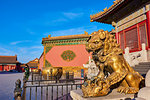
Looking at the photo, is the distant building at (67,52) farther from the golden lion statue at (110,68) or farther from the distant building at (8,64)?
the distant building at (8,64)

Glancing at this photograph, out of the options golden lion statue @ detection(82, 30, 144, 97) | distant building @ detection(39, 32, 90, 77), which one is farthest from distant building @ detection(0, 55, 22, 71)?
golden lion statue @ detection(82, 30, 144, 97)

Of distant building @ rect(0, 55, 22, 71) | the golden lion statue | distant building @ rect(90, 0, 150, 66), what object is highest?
distant building @ rect(90, 0, 150, 66)

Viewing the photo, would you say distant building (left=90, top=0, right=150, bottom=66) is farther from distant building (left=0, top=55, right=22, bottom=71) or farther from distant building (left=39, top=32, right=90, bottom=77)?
distant building (left=0, top=55, right=22, bottom=71)

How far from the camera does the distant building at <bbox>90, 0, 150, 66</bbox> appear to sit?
5816mm

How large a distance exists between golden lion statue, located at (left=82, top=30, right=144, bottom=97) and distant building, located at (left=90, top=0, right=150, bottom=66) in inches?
174

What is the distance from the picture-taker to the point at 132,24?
22.5 feet

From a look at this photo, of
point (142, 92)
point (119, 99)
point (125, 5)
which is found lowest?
point (119, 99)

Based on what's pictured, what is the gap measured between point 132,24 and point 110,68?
19.9 ft

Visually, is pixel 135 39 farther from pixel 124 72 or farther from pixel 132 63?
pixel 124 72

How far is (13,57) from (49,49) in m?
29.6

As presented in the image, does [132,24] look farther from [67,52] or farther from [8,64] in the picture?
[8,64]

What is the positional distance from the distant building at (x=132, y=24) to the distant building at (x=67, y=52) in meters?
6.08

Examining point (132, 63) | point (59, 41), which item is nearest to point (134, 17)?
point (132, 63)

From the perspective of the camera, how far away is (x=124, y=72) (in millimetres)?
1744
